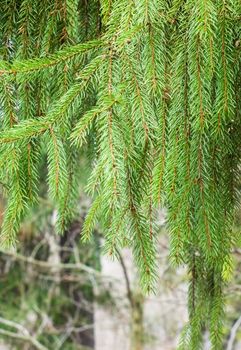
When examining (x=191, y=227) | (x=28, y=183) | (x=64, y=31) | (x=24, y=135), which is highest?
(x=64, y=31)

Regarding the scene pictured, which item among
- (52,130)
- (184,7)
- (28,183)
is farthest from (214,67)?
(28,183)

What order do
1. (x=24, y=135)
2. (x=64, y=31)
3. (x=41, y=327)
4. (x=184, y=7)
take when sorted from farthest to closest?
(x=41, y=327) → (x=64, y=31) → (x=184, y=7) → (x=24, y=135)

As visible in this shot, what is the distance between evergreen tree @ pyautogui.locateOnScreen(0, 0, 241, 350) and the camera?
1.47m

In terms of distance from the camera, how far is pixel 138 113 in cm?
151

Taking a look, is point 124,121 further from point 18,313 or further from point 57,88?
point 18,313

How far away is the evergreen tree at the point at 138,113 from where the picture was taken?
1.47 metres

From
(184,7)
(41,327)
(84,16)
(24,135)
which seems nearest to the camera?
(24,135)

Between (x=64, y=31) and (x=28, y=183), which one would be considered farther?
(x=64, y=31)

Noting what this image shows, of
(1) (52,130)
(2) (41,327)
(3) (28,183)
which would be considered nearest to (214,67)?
(1) (52,130)

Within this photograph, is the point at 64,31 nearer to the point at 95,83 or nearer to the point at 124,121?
the point at 95,83

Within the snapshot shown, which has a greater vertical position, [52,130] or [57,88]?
[57,88]

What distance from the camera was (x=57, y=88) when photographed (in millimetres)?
1819

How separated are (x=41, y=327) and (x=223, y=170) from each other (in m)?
5.58

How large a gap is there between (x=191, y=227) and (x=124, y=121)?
0.38 metres
